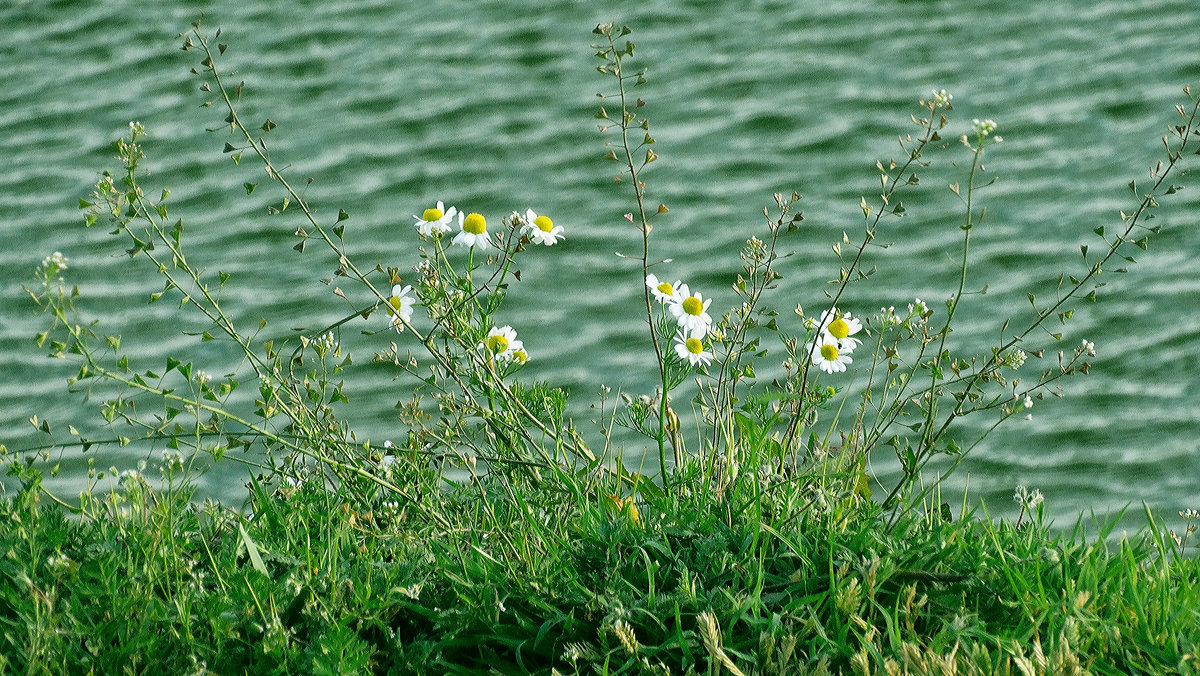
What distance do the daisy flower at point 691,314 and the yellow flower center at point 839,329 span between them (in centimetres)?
33

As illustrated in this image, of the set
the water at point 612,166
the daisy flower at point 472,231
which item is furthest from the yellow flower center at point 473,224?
the water at point 612,166

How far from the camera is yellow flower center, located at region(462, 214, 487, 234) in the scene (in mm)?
2512

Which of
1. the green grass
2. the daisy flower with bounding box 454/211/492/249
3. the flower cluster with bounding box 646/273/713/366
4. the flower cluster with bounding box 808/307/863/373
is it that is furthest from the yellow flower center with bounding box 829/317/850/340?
the daisy flower with bounding box 454/211/492/249

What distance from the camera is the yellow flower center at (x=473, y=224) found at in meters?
2.51

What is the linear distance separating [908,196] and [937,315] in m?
1.09

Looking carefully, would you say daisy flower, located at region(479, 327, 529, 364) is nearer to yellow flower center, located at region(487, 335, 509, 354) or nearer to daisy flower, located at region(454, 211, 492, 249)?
yellow flower center, located at region(487, 335, 509, 354)

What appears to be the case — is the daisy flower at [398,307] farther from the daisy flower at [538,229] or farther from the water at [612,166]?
the water at [612,166]

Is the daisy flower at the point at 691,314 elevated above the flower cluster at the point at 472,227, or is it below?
below

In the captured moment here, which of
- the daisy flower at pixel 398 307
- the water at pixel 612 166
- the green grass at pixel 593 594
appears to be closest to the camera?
the green grass at pixel 593 594

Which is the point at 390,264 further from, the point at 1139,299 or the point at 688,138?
the point at 1139,299

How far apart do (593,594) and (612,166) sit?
4106mm

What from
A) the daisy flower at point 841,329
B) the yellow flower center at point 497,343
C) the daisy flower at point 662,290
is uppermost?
the daisy flower at point 662,290

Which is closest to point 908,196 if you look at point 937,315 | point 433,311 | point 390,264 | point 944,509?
point 937,315

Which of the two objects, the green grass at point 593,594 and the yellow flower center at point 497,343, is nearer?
the green grass at point 593,594
